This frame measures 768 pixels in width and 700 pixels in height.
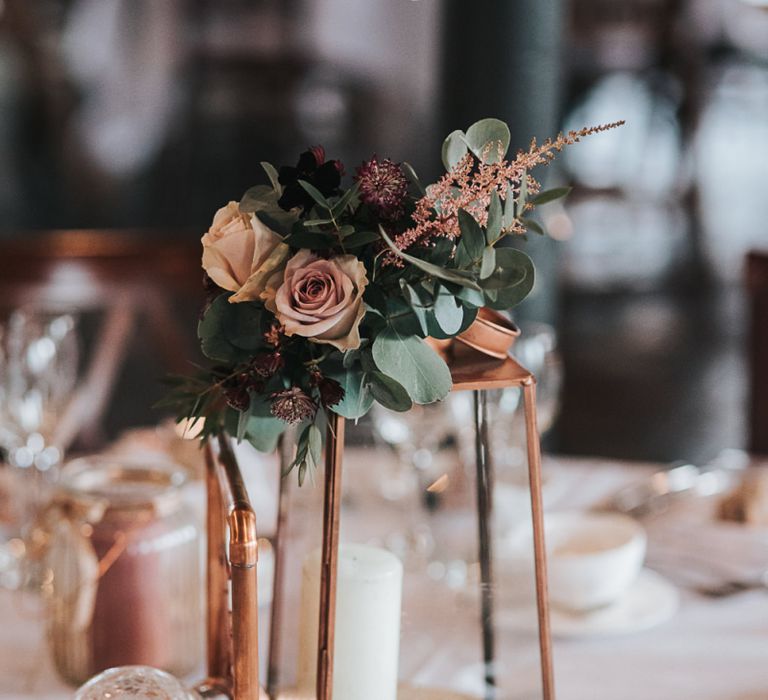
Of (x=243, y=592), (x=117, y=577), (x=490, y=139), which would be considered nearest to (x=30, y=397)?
(x=117, y=577)

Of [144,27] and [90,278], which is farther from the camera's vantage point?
[144,27]

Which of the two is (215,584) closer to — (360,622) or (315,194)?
(360,622)

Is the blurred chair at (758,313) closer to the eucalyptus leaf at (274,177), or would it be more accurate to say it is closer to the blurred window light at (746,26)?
the eucalyptus leaf at (274,177)

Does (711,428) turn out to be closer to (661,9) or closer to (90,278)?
(90,278)

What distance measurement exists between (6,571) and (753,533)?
84 centimetres

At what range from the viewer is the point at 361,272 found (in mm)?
611

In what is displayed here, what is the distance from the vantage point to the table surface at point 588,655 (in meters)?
0.76

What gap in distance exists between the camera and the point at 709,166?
8.54 meters

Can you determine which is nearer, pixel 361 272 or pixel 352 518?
pixel 361 272

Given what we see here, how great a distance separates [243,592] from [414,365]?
0.17 metres

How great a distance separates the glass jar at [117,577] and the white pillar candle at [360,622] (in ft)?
0.64

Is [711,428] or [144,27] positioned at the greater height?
[144,27]

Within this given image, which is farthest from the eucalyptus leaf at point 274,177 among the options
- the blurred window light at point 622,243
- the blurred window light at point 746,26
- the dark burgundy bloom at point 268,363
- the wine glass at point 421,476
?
the blurred window light at point 746,26

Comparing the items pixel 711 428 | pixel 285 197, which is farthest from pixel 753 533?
pixel 711 428
